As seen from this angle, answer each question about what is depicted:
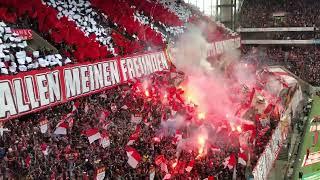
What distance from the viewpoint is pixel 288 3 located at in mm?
42688

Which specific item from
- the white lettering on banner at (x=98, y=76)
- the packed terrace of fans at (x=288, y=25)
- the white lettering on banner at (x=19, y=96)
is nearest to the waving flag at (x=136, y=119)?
the white lettering on banner at (x=98, y=76)

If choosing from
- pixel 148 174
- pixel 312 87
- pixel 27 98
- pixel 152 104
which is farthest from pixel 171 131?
pixel 312 87

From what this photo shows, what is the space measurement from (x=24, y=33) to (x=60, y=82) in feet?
6.77

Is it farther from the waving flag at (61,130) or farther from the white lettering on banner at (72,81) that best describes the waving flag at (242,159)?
the white lettering on banner at (72,81)

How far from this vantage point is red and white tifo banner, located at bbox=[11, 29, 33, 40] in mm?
14016

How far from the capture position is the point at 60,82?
44.2ft

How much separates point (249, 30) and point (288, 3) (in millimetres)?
4256

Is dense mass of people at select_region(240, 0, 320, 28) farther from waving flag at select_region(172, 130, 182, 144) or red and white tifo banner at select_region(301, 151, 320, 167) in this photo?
waving flag at select_region(172, 130, 182, 144)

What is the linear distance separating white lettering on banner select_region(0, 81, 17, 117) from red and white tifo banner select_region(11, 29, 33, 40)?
10.0ft

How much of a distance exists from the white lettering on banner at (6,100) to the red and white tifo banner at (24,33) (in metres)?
3.06

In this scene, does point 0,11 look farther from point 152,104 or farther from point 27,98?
point 152,104

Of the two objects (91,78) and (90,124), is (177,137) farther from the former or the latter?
(91,78)

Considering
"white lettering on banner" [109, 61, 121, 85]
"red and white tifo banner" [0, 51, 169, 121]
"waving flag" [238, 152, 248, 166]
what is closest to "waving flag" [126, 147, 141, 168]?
"red and white tifo banner" [0, 51, 169, 121]

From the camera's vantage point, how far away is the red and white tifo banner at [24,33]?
552 inches
